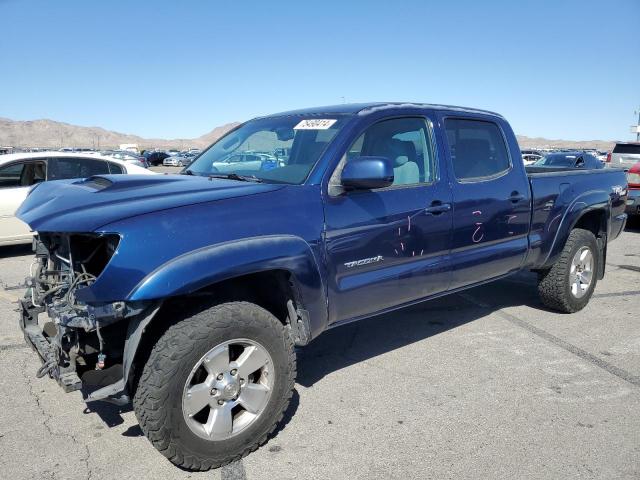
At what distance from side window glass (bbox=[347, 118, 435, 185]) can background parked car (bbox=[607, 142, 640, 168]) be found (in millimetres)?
11142

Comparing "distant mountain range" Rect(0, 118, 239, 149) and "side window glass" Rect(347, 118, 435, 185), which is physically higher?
"distant mountain range" Rect(0, 118, 239, 149)

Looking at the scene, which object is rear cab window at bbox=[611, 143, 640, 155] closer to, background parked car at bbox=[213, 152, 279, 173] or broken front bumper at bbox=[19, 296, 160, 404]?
background parked car at bbox=[213, 152, 279, 173]

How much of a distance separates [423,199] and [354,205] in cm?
65

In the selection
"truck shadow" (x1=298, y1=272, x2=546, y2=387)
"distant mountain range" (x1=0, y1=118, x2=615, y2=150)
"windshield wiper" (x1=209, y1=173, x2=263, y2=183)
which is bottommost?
"truck shadow" (x1=298, y1=272, x2=546, y2=387)

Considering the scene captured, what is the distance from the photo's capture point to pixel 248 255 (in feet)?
8.82

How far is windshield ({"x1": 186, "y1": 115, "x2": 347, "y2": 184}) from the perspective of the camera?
339 centimetres

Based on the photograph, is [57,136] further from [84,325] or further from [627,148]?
[84,325]

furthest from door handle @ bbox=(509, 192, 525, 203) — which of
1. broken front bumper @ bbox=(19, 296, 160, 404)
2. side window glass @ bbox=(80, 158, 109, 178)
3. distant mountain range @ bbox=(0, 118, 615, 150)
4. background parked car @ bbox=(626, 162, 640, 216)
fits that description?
distant mountain range @ bbox=(0, 118, 615, 150)


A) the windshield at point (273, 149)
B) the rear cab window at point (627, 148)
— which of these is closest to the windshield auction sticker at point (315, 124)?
the windshield at point (273, 149)

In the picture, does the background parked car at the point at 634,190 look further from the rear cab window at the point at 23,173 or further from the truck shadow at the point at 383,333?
the rear cab window at the point at 23,173

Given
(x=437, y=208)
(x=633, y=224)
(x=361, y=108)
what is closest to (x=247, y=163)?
(x=361, y=108)

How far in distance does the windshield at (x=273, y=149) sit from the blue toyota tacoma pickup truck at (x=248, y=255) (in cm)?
1

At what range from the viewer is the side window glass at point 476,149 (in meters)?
4.11

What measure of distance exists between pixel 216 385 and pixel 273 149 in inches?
69.6
